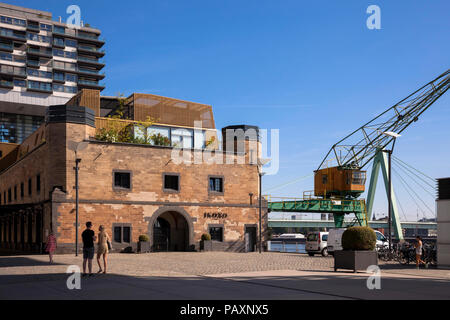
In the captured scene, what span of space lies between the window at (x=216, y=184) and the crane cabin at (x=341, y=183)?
19.6 m

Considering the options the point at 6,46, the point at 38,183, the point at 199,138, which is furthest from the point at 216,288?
the point at 6,46

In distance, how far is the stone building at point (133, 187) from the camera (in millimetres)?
35062

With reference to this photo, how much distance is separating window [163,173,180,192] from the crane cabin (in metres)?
23.3

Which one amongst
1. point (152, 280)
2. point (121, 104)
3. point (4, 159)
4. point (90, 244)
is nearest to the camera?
point (152, 280)

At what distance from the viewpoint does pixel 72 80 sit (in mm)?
112812

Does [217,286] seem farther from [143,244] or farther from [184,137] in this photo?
[184,137]

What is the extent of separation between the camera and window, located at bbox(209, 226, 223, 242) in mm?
40469

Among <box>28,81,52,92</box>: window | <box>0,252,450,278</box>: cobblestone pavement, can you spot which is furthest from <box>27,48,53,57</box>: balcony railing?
<box>0,252,450,278</box>: cobblestone pavement

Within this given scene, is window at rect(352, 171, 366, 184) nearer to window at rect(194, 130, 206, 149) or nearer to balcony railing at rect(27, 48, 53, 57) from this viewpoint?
window at rect(194, 130, 206, 149)

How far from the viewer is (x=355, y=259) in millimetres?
18875

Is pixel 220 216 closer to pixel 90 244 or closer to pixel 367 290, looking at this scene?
pixel 90 244

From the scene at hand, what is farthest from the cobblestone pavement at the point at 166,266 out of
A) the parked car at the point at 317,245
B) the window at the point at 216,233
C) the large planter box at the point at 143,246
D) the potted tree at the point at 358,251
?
the window at the point at 216,233

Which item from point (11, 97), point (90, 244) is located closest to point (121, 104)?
point (90, 244)
